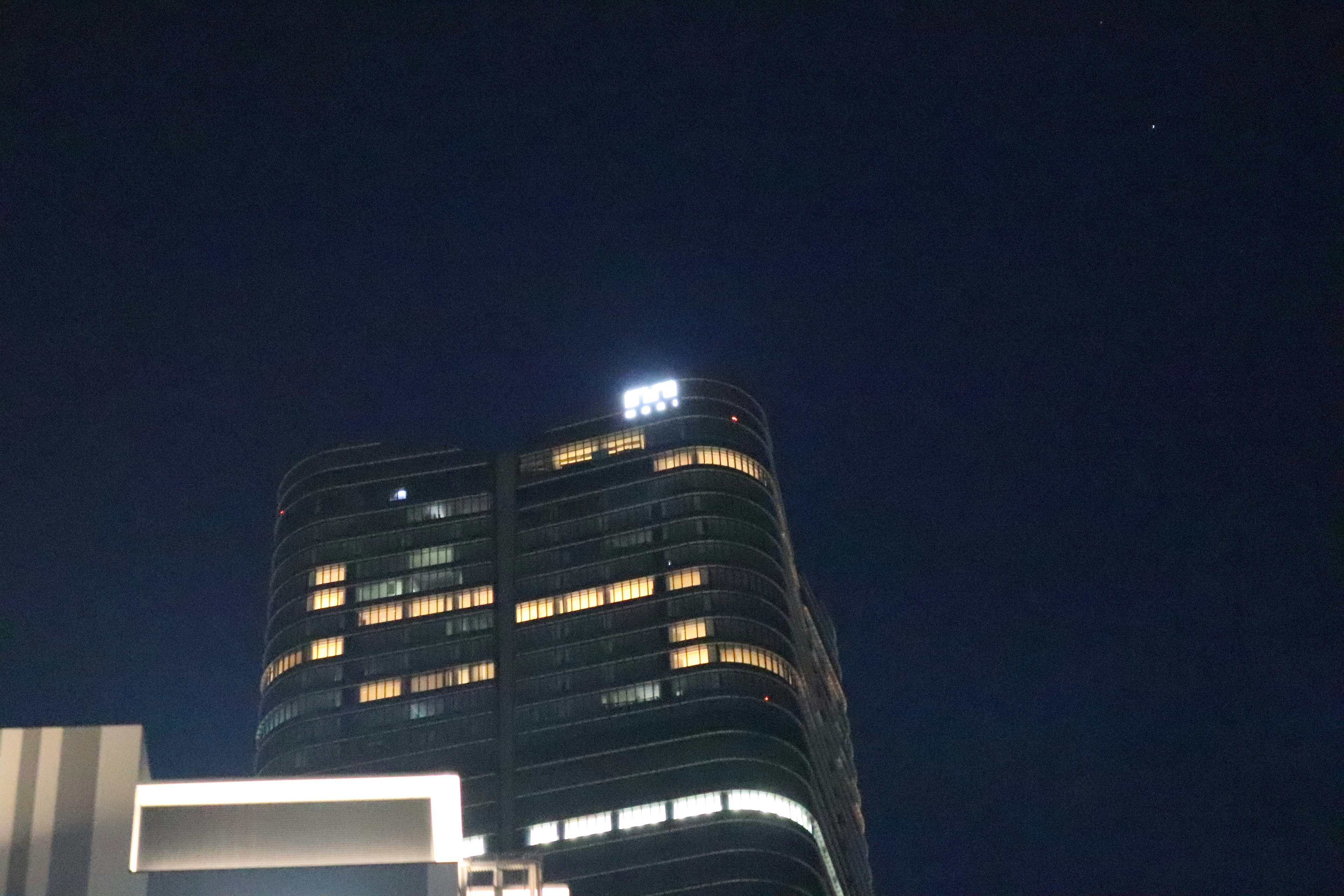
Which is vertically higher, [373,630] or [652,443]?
[652,443]

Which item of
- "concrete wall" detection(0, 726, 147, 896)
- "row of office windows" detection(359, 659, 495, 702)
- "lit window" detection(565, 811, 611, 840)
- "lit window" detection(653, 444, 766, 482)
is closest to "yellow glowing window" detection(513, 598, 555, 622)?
"row of office windows" detection(359, 659, 495, 702)

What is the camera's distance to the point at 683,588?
587ft

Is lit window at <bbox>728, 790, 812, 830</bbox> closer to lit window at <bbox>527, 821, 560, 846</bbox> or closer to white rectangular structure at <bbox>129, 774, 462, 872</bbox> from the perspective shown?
lit window at <bbox>527, 821, 560, 846</bbox>

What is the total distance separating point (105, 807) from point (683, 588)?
138100 millimetres

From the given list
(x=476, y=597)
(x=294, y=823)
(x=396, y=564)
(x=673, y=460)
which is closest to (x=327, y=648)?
(x=396, y=564)

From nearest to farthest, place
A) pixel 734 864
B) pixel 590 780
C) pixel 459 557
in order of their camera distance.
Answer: pixel 734 864, pixel 590 780, pixel 459 557

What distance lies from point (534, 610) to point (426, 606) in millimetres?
14579

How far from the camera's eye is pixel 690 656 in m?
174

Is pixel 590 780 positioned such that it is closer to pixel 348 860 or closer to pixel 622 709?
pixel 622 709

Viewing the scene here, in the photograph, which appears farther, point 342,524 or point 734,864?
point 342,524

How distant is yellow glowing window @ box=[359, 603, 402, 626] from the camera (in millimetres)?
190625

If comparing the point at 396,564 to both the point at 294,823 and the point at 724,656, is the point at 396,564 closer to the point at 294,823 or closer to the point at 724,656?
the point at 724,656

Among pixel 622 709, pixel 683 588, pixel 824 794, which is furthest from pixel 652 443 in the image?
pixel 824 794

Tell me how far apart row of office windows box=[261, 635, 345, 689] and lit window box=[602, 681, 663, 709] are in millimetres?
36260
